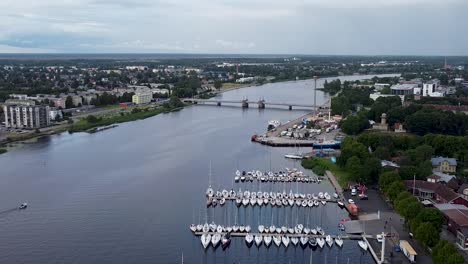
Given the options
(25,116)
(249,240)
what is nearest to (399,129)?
(249,240)

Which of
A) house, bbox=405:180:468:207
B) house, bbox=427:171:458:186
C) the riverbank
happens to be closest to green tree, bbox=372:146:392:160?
house, bbox=427:171:458:186

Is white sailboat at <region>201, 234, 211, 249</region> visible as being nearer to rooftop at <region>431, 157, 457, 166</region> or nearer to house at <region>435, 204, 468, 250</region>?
house at <region>435, 204, 468, 250</region>

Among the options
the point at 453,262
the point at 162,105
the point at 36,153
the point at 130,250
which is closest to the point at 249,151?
the point at 36,153

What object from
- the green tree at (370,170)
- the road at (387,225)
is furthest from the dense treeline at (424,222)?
the green tree at (370,170)

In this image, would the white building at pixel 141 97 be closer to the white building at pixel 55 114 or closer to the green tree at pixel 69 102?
the green tree at pixel 69 102

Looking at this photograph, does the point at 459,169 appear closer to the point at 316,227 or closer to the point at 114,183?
the point at 316,227

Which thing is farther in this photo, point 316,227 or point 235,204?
point 235,204
